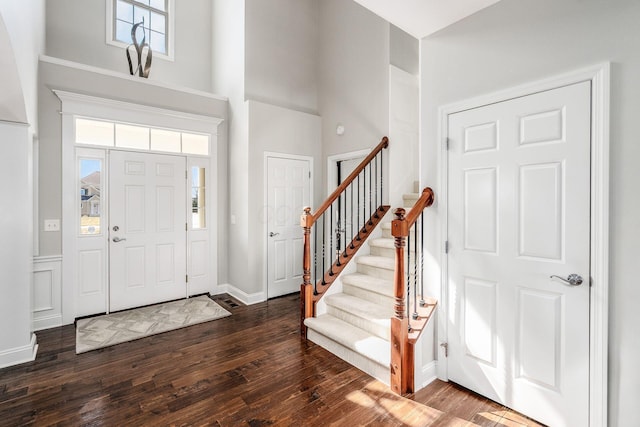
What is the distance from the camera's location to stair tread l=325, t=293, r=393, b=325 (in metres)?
2.78

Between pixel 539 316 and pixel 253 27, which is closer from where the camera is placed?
pixel 539 316

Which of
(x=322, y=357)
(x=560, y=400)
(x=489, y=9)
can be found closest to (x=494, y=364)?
(x=560, y=400)

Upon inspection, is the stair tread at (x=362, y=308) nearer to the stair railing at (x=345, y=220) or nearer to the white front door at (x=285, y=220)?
the stair railing at (x=345, y=220)

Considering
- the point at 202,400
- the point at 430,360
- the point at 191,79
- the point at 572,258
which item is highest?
the point at 191,79

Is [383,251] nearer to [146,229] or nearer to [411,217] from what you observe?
[411,217]

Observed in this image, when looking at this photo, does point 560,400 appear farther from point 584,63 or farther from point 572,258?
point 584,63

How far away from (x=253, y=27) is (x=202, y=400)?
15.1 feet

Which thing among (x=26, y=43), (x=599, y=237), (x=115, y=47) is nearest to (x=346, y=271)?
(x=599, y=237)

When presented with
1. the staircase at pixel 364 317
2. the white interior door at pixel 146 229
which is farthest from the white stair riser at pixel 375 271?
the white interior door at pixel 146 229

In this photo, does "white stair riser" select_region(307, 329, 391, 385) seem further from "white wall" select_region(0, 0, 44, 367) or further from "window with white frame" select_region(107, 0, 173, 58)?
"window with white frame" select_region(107, 0, 173, 58)

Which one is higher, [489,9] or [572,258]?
[489,9]

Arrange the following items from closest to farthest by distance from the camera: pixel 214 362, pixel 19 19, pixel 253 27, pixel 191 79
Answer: pixel 19 19
pixel 214 362
pixel 253 27
pixel 191 79

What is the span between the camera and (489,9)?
83.6 inches

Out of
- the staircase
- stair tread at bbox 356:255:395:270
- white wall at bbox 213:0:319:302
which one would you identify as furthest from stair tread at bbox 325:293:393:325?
white wall at bbox 213:0:319:302
